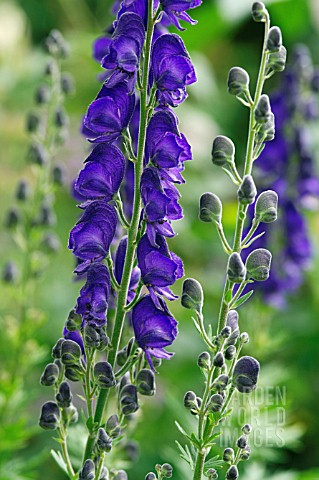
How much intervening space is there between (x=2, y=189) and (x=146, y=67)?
127 inches

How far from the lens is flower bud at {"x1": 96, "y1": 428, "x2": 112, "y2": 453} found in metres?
1.10

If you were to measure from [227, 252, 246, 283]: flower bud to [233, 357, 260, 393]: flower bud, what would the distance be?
122 millimetres

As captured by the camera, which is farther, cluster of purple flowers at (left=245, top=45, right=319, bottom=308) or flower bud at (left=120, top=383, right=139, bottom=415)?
cluster of purple flowers at (left=245, top=45, right=319, bottom=308)

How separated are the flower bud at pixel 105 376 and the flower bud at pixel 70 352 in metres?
0.05

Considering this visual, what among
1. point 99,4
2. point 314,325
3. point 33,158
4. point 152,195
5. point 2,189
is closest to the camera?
point 152,195

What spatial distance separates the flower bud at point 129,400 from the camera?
117 cm

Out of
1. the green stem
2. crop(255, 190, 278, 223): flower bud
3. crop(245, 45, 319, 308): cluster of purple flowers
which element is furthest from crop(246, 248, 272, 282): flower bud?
crop(245, 45, 319, 308): cluster of purple flowers

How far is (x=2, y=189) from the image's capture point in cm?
425

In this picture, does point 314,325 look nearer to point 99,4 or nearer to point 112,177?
point 112,177

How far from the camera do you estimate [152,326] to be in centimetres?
115

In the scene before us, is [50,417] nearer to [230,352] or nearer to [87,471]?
[87,471]

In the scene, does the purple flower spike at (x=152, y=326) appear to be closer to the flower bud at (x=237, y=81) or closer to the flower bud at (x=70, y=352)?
the flower bud at (x=70, y=352)

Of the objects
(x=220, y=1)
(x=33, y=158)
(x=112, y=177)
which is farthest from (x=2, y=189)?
(x=112, y=177)

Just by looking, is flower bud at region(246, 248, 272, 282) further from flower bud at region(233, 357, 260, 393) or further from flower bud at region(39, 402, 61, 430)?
flower bud at region(39, 402, 61, 430)
